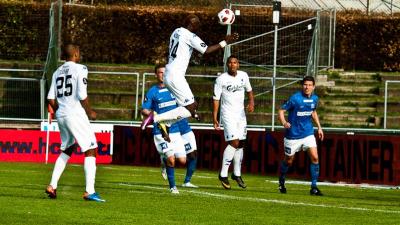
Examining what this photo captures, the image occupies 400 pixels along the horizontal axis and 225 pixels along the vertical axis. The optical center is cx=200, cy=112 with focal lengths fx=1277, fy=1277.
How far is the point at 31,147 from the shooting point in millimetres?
34938

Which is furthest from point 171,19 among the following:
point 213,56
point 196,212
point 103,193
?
point 196,212

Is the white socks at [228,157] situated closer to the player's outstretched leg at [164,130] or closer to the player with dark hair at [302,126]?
the player with dark hair at [302,126]

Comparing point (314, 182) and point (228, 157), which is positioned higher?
point (228, 157)

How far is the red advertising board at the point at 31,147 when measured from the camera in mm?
34750

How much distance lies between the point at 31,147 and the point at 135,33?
40.4ft

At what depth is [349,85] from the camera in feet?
137

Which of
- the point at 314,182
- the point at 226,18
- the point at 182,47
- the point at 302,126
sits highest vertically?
the point at 226,18

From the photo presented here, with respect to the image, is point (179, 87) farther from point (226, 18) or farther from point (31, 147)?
point (31, 147)

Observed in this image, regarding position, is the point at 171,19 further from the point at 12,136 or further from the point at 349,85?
the point at 12,136

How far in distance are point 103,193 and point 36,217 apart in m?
4.75

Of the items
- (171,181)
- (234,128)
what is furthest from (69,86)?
(234,128)

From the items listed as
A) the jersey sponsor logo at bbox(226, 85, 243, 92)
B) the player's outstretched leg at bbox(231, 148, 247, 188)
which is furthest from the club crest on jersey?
the jersey sponsor logo at bbox(226, 85, 243, 92)

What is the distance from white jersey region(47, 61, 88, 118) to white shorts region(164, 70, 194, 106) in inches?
122

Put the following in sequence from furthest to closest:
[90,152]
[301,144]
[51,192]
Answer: [301,144] < [51,192] < [90,152]
